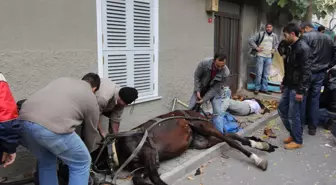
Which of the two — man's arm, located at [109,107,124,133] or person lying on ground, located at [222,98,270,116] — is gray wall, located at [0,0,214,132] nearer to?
man's arm, located at [109,107,124,133]

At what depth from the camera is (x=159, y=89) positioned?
5477 millimetres

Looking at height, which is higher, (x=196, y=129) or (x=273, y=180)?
(x=196, y=129)

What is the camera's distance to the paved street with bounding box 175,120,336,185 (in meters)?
3.84

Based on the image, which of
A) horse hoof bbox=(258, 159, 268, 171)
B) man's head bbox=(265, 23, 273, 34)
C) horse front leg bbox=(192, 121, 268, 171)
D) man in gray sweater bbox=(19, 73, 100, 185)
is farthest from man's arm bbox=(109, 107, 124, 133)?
man's head bbox=(265, 23, 273, 34)

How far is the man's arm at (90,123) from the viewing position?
2.75 m

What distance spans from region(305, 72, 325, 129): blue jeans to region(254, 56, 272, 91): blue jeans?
8.94ft

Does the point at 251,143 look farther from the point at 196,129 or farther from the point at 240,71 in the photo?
the point at 240,71

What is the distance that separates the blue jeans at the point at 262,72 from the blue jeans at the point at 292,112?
3122 mm

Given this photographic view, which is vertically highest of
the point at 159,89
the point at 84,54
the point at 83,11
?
the point at 83,11

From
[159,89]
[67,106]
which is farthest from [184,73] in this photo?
[67,106]

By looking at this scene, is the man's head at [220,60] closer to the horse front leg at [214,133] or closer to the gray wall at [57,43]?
the horse front leg at [214,133]

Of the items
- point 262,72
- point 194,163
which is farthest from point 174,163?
point 262,72

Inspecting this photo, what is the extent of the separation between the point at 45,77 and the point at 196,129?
2.26 m

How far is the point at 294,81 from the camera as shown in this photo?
4645mm
